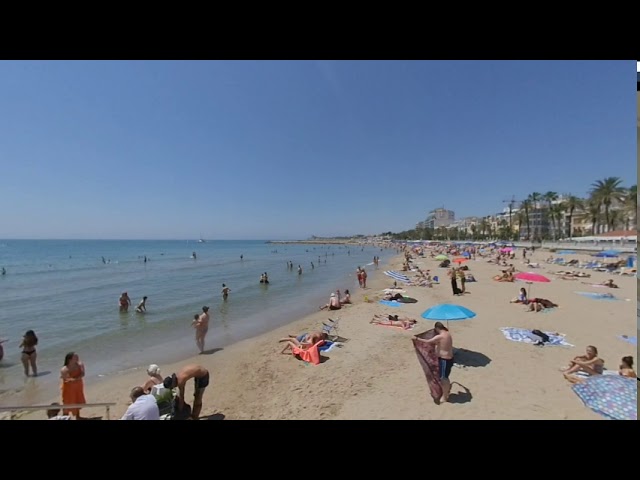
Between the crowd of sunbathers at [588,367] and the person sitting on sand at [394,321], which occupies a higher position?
the crowd of sunbathers at [588,367]

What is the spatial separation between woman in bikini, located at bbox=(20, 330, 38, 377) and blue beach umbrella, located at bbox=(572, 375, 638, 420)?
1179cm

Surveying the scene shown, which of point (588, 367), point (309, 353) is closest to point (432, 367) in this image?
point (309, 353)

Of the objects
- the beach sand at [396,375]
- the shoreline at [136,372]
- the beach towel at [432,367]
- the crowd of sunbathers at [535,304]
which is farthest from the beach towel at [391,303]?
the beach towel at [432,367]

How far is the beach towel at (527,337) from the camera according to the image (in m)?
7.44

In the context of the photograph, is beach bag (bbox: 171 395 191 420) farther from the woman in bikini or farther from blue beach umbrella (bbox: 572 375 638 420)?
blue beach umbrella (bbox: 572 375 638 420)

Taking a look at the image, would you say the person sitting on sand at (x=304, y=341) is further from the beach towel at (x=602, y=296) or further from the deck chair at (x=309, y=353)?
the beach towel at (x=602, y=296)

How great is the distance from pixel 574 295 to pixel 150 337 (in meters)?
19.1

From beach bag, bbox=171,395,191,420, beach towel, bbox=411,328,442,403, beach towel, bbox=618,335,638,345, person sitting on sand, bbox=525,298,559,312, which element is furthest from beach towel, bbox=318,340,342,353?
person sitting on sand, bbox=525,298,559,312

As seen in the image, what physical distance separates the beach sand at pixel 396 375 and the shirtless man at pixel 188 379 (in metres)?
0.50

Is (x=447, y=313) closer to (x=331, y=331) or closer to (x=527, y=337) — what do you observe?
(x=527, y=337)

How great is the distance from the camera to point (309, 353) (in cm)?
733
